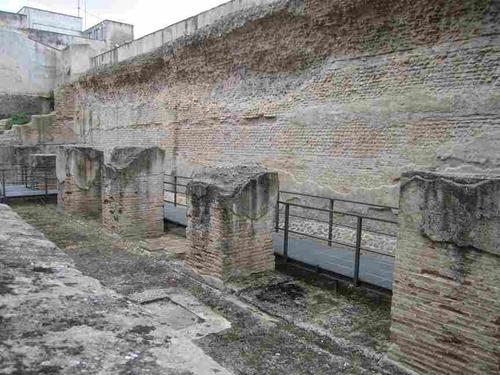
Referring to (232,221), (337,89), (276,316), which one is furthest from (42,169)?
(276,316)

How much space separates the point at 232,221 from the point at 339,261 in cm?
153

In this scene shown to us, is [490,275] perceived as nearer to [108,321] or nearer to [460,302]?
[460,302]

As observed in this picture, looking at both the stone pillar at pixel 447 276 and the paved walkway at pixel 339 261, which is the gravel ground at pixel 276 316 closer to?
the paved walkway at pixel 339 261

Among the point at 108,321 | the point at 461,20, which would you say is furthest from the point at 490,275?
the point at 461,20

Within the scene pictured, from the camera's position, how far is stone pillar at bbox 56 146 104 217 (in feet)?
32.6

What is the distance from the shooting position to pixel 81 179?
32.8 feet

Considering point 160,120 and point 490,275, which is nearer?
point 490,275

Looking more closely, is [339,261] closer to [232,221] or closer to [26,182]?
[232,221]

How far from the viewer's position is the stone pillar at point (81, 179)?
993cm

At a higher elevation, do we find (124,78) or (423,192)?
(124,78)

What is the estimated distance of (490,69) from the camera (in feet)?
19.7

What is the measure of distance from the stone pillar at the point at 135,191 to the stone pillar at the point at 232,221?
2232 millimetres

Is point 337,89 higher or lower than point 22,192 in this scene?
higher

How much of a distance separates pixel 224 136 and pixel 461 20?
234 inches
